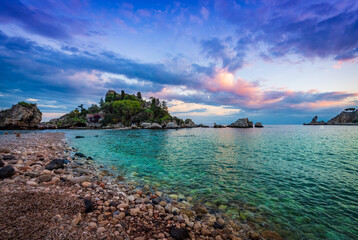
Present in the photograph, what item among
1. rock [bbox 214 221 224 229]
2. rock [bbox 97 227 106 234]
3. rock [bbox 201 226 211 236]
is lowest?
rock [bbox 214 221 224 229]

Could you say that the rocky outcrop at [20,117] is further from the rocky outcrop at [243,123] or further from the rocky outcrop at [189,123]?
the rocky outcrop at [243,123]

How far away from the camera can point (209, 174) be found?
12250 millimetres

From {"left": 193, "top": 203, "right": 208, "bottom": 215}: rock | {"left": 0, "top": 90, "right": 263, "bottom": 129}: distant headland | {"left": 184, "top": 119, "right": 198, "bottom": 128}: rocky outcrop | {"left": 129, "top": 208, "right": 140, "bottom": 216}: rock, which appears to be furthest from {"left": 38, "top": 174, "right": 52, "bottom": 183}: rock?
{"left": 184, "top": 119, "right": 198, "bottom": 128}: rocky outcrop

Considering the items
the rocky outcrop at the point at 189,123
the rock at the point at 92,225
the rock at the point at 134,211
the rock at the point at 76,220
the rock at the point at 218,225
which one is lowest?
the rock at the point at 218,225

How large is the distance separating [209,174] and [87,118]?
150 meters

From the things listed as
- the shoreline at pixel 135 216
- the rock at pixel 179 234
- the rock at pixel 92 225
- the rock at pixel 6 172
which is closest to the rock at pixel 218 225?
the shoreline at pixel 135 216

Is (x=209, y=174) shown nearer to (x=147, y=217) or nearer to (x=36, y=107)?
(x=147, y=217)

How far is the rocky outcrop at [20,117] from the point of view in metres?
80.1

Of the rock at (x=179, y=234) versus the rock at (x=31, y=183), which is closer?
the rock at (x=179, y=234)

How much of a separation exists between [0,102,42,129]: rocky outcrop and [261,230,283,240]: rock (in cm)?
12091

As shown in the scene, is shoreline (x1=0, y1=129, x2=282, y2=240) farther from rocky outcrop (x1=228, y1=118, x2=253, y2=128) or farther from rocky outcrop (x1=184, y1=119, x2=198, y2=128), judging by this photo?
rocky outcrop (x1=228, y1=118, x2=253, y2=128)

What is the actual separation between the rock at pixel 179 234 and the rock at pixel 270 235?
2.96m

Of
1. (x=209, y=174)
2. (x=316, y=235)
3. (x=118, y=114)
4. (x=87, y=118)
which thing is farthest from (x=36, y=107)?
(x=316, y=235)

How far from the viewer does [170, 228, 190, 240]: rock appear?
4.68 metres
